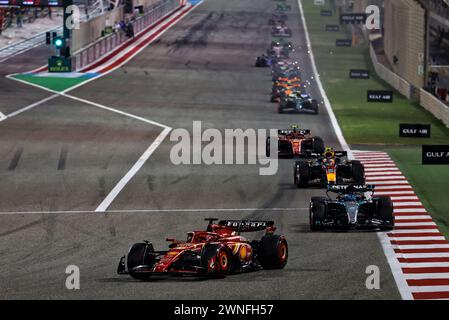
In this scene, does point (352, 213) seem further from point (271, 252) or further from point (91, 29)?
point (91, 29)

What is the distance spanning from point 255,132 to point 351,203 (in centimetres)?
2307

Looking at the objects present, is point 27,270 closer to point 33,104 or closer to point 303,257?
point 303,257

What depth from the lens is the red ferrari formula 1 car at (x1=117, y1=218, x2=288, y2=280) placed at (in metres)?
21.3

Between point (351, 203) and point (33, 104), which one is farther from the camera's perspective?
point (33, 104)

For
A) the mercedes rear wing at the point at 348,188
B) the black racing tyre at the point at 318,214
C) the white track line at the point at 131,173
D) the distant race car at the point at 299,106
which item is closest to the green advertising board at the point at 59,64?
the distant race car at the point at 299,106

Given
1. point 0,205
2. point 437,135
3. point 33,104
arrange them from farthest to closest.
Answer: point 33,104 < point 437,135 < point 0,205

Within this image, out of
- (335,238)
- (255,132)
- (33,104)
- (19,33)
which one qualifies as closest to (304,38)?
(19,33)

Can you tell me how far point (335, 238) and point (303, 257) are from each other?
8.03ft

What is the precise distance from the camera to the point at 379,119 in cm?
5641

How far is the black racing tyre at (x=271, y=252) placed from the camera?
73.9 feet

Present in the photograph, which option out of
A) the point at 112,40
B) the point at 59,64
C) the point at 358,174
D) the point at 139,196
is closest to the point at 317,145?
the point at 358,174

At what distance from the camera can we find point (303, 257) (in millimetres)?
24203
